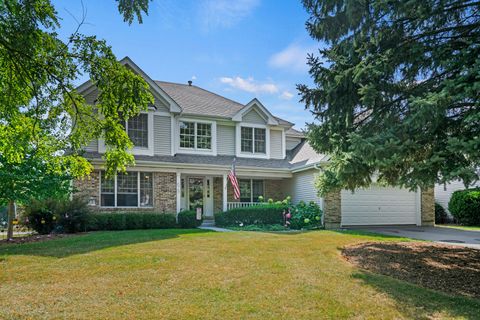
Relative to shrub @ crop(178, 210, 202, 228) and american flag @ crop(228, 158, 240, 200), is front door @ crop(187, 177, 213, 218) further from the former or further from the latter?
shrub @ crop(178, 210, 202, 228)

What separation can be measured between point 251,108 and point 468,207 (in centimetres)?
1209

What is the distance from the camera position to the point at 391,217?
57.8 feet

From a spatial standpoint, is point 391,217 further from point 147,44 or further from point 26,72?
point 26,72

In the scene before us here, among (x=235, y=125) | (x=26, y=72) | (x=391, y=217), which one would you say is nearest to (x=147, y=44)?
(x=26, y=72)

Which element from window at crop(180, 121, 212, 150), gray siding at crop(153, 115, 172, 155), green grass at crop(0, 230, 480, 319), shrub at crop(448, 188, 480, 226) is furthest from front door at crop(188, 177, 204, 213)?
shrub at crop(448, 188, 480, 226)

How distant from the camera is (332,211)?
16.1 metres

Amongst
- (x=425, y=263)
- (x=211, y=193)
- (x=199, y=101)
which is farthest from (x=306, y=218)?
(x=199, y=101)

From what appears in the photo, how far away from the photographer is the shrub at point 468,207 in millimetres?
18062

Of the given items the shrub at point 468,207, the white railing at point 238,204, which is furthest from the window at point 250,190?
the shrub at point 468,207

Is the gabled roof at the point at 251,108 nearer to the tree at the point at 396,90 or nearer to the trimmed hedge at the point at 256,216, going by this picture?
the trimmed hedge at the point at 256,216

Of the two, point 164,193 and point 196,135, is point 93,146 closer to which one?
point 164,193

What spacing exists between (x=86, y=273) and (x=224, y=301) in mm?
2955

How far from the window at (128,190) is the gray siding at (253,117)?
616cm

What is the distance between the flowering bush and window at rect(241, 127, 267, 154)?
4749mm
